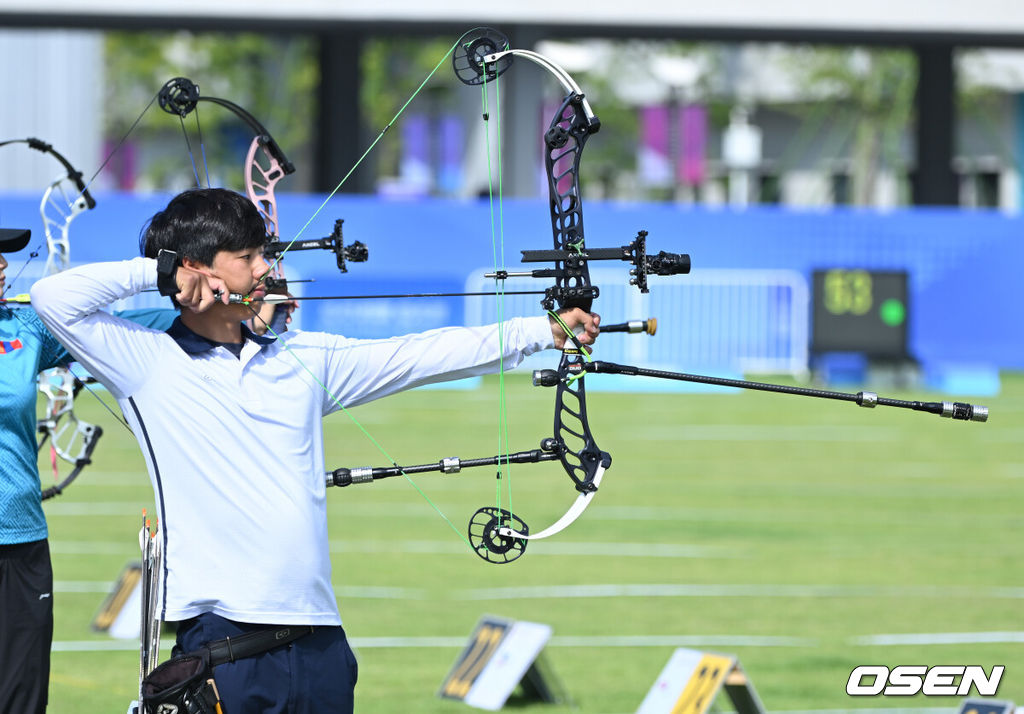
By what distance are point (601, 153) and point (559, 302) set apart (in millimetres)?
42605

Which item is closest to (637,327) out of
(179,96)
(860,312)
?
Result: (179,96)

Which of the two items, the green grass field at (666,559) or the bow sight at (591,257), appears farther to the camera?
the green grass field at (666,559)

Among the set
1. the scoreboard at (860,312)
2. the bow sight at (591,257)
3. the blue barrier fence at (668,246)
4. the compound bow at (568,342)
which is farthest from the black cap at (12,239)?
the scoreboard at (860,312)

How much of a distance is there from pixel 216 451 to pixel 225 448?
0.02 m

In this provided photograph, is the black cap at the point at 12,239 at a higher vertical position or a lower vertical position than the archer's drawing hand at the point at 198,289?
higher

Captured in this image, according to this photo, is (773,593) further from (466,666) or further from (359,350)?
(359,350)

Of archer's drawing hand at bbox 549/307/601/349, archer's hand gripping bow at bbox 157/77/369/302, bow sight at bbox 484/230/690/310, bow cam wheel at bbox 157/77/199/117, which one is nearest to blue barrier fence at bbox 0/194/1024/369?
archer's hand gripping bow at bbox 157/77/369/302

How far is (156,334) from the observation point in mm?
3443

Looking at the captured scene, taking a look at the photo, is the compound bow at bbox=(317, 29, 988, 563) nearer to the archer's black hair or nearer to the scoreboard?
the archer's black hair

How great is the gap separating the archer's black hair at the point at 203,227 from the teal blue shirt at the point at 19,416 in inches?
34.0

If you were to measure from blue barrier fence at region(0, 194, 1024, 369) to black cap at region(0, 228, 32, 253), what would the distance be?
12731mm

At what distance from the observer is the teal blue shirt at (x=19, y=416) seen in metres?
4.12

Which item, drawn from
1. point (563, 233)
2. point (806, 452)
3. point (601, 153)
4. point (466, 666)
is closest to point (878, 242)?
point (806, 452)

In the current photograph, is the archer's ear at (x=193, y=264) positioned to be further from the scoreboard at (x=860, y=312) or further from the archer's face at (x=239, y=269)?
the scoreboard at (x=860, y=312)
